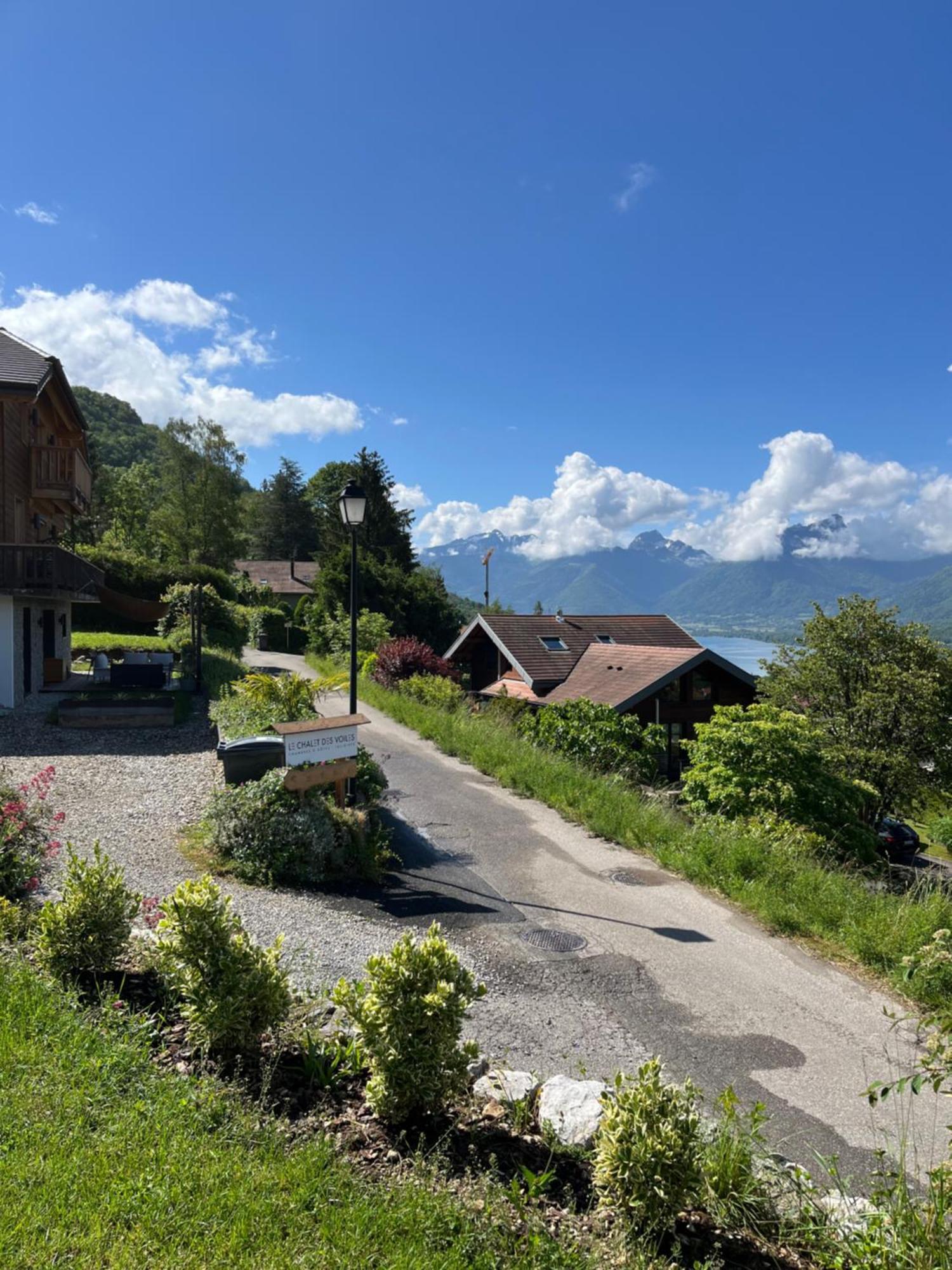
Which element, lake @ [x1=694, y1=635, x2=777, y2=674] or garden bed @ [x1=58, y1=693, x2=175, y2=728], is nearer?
garden bed @ [x1=58, y1=693, x2=175, y2=728]

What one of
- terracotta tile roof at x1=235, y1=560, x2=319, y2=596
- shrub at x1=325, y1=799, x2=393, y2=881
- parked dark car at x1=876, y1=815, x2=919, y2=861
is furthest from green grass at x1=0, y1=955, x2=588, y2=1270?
terracotta tile roof at x1=235, y1=560, x2=319, y2=596

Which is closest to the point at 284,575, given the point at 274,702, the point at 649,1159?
the point at 274,702

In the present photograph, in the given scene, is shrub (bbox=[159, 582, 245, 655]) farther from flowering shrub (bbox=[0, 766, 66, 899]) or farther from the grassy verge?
flowering shrub (bbox=[0, 766, 66, 899])

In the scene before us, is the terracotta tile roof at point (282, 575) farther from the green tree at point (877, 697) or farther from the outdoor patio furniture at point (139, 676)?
the green tree at point (877, 697)

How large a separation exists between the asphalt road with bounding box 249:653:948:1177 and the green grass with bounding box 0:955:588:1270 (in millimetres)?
1794

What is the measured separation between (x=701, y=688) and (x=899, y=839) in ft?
32.2

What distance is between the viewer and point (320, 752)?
795 cm

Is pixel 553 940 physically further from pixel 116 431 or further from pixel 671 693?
pixel 116 431

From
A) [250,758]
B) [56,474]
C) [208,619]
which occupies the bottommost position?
[250,758]

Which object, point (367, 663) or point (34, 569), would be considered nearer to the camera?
point (34, 569)

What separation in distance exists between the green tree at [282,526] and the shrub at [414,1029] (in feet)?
235

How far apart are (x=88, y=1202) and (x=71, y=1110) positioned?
54cm

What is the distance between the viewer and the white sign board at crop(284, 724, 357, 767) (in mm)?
7734

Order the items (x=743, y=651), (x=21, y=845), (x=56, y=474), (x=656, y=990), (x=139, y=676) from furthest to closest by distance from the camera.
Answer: (x=743, y=651), (x=56, y=474), (x=139, y=676), (x=21, y=845), (x=656, y=990)
